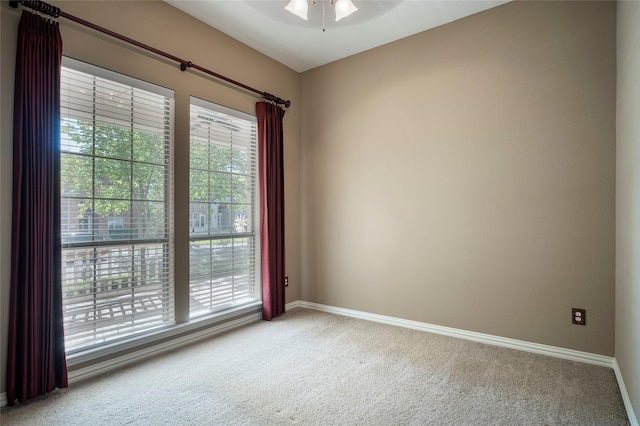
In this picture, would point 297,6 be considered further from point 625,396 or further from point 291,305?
point 625,396

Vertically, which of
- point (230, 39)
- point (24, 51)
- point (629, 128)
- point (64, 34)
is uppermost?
point (230, 39)

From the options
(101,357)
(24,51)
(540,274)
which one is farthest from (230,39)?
(540,274)

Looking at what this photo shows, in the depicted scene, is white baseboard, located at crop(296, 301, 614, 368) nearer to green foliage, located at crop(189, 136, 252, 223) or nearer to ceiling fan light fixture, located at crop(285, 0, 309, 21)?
green foliage, located at crop(189, 136, 252, 223)

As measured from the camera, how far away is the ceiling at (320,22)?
2.85 metres

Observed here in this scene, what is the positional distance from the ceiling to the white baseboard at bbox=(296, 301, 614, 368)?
113 inches

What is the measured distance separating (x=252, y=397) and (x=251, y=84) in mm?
2927

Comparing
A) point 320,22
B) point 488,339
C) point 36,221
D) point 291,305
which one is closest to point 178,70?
point 320,22

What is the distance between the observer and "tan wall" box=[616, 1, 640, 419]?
1755 mm

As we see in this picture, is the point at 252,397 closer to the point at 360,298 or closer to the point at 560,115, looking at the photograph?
the point at 360,298

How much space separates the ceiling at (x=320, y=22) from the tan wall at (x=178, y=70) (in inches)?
6.9

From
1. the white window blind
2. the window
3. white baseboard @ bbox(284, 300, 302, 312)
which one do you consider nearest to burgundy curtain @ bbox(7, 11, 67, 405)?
the white window blind

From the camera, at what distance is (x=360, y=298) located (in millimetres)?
3707

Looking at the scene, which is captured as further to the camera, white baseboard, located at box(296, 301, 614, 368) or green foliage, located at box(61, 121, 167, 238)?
white baseboard, located at box(296, 301, 614, 368)

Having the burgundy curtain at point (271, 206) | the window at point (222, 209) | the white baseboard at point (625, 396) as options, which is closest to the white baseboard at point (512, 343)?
the white baseboard at point (625, 396)
